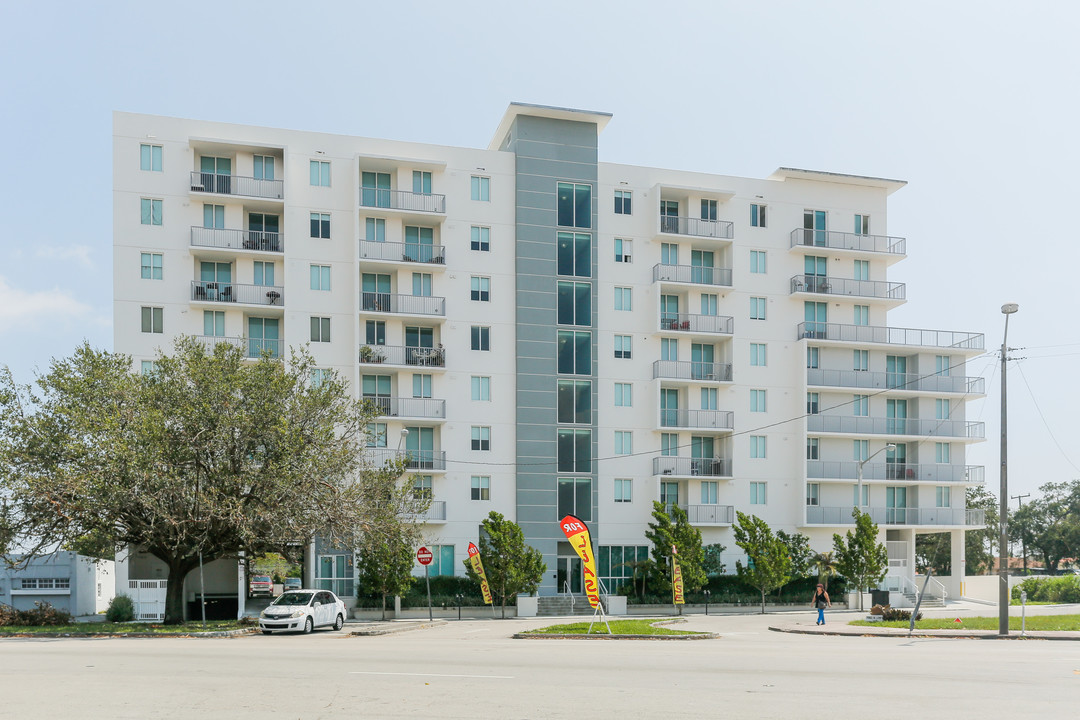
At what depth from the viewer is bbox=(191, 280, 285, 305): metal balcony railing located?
5047 cm

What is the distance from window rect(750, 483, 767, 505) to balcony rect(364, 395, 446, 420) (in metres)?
18.6

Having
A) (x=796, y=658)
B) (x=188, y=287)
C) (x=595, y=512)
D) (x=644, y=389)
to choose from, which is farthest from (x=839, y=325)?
(x=796, y=658)

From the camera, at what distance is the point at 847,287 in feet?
197

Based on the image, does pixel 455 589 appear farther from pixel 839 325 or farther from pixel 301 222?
pixel 839 325

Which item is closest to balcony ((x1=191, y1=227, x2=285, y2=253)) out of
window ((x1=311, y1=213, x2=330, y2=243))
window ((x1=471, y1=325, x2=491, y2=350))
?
window ((x1=311, y1=213, x2=330, y2=243))

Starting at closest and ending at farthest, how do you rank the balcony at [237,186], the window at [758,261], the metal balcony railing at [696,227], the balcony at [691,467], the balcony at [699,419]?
the balcony at [237,186]
the balcony at [691,467]
the balcony at [699,419]
the metal balcony railing at [696,227]
the window at [758,261]

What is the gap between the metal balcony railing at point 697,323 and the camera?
2245 inches

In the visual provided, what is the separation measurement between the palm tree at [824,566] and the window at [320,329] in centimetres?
2877

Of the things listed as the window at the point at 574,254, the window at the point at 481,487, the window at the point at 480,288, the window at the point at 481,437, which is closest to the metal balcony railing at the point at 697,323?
the window at the point at 574,254

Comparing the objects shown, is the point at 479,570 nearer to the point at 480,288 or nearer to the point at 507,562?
the point at 507,562

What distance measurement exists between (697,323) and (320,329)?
2126cm

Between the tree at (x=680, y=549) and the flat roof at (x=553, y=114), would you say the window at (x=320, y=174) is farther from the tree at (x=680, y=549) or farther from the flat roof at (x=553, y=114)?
the tree at (x=680, y=549)

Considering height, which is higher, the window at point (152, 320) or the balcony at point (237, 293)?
the balcony at point (237, 293)

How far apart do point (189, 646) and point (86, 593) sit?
88.7 ft
